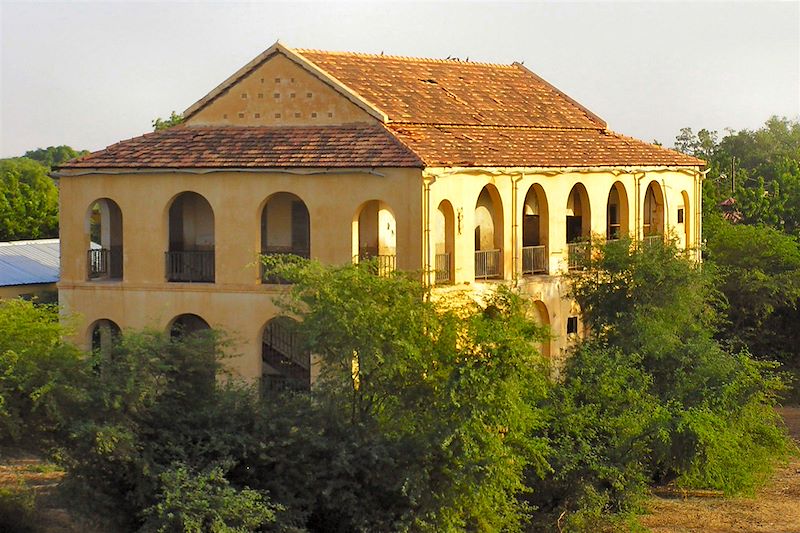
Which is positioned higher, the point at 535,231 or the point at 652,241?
the point at 535,231

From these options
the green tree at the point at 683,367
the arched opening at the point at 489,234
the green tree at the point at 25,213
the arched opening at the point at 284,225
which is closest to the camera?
the green tree at the point at 683,367

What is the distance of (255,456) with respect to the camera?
77.8 feet

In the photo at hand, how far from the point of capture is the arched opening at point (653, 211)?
39438 millimetres

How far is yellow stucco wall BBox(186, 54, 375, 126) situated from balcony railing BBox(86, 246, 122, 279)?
3614mm

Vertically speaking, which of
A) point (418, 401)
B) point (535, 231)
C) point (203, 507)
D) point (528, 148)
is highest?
point (528, 148)

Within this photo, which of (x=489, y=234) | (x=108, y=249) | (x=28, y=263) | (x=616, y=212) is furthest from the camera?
(x=28, y=263)

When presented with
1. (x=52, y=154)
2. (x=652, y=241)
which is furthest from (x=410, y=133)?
(x=52, y=154)

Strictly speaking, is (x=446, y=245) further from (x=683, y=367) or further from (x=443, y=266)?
(x=683, y=367)

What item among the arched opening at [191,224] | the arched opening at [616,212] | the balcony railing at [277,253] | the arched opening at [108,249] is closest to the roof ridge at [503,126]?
the arched opening at [616,212]

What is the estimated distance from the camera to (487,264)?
3312 centimetres

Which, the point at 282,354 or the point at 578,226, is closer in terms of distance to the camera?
the point at 282,354

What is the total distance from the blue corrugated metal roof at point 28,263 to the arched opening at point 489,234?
1384cm

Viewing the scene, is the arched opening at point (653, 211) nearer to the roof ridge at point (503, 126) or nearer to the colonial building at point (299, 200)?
the roof ridge at point (503, 126)

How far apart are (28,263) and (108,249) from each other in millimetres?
11278
